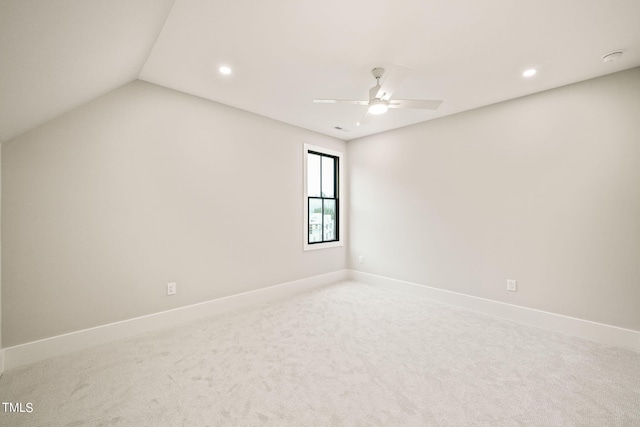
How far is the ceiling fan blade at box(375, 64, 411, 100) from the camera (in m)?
1.88

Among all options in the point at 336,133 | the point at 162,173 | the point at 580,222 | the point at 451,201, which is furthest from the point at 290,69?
the point at 580,222

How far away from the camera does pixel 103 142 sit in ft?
8.29

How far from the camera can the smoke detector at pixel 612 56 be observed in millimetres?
2248

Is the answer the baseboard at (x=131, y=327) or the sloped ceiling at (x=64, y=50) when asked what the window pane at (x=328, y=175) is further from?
the sloped ceiling at (x=64, y=50)

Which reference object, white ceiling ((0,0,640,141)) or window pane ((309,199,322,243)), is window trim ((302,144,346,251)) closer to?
window pane ((309,199,322,243))

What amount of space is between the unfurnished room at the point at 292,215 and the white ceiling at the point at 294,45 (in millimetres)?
20

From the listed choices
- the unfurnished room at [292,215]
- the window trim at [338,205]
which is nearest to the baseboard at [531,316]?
the unfurnished room at [292,215]

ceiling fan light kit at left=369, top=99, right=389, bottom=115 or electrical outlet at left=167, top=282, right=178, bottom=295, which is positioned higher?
ceiling fan light kit at left=369, top=99, right=389, bottom=115

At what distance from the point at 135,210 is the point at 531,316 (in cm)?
448

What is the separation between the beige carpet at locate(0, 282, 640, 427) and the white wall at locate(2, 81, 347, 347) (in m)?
0.49

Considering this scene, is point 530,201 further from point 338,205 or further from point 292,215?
point 292,215

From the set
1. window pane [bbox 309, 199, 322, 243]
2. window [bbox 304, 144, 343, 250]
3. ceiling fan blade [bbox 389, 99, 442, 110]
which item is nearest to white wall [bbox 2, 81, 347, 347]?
window [bbox 304, 144, 343, 250]

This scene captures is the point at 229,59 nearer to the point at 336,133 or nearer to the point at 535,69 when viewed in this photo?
the point at 336,133

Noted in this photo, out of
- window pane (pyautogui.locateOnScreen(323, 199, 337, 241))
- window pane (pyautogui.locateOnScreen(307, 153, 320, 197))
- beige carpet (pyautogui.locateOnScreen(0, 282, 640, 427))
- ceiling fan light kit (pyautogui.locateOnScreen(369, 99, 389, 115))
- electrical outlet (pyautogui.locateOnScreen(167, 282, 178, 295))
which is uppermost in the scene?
ceiling fan light kit (pyautogui.locateOnScreen(369, 99, 389, 115))
